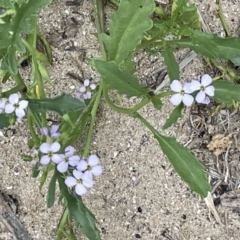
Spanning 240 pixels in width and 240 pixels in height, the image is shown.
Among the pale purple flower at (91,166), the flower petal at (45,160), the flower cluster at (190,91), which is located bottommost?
the pale purple flower at (91,166)

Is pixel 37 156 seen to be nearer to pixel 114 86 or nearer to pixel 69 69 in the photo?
pixel 114 86

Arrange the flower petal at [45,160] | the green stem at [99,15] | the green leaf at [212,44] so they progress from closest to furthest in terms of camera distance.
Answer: the flower petal at [45,160] < the green leaf at [212,44] < the green stem at [99,15]

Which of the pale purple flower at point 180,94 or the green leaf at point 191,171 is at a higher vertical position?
the pale purple flower at point 180,94

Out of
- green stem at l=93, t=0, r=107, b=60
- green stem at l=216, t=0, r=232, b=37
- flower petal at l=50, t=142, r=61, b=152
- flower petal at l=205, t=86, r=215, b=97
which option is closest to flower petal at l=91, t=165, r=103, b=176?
flower petal at l=50, t=142, r=61, b=152

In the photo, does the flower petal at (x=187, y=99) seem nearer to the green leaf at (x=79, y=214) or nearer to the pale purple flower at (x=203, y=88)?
the pale purple flower at (x=203, y=88)

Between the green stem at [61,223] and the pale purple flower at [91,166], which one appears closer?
the pale purple flower at [91,166]

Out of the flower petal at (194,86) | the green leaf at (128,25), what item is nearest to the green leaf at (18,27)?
the green leaf at (128,25)

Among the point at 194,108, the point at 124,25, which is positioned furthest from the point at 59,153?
the point at 194,108
